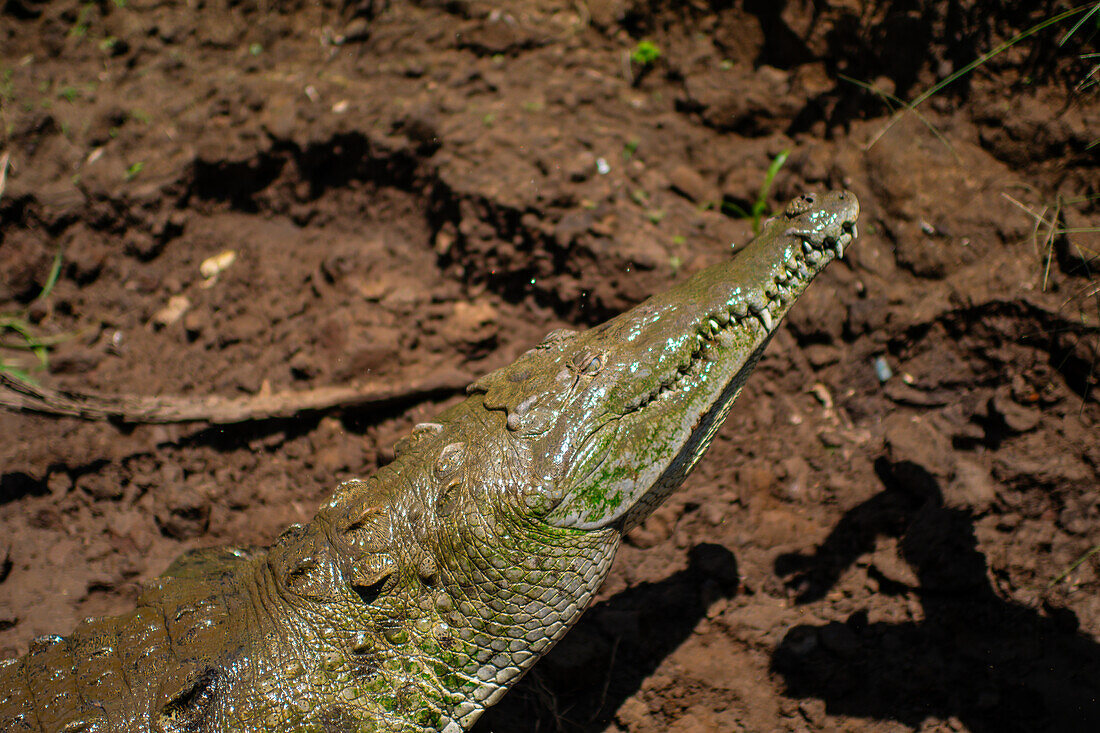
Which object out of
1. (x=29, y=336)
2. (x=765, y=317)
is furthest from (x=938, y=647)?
(x=29, y=336)

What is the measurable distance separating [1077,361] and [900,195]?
3.72 ft

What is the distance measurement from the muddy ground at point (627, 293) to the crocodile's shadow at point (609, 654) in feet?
0.04

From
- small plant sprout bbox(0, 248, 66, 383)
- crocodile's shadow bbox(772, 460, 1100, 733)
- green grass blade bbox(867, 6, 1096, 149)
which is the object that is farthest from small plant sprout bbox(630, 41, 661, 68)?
small plant sprout bbox(0, 248, 66, 383)

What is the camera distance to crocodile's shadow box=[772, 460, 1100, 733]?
2.68 m

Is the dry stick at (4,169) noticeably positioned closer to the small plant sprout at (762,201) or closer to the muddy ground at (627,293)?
the muddy ground at (627,293)

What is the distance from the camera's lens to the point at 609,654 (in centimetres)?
298

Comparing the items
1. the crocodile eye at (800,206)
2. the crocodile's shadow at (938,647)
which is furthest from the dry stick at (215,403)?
the crocodile's shadow at (938,647)

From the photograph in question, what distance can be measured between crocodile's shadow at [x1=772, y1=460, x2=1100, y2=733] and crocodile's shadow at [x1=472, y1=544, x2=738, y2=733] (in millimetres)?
376

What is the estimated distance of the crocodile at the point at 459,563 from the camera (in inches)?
91.7

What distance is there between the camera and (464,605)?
238 centimetres

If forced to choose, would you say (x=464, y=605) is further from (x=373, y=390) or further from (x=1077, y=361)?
(x=1077, y=361)

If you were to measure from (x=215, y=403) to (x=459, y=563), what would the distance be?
6.99 ft

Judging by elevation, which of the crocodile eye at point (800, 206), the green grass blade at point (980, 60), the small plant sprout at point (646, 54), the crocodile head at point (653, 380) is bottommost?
the crocodile head at point (653, 380)

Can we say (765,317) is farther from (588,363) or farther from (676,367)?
(588,363)
